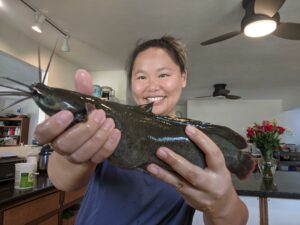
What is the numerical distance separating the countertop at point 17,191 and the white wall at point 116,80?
2.05m

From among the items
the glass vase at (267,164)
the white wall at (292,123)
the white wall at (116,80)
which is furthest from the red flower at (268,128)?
the white wall at (292,123)

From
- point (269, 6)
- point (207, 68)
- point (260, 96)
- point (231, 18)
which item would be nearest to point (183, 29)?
point (231, 18)

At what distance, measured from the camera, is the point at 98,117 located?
50cm

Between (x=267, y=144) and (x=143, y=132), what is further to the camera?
(x=267, y=144)

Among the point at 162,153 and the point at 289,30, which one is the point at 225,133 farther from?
the point at 289,30

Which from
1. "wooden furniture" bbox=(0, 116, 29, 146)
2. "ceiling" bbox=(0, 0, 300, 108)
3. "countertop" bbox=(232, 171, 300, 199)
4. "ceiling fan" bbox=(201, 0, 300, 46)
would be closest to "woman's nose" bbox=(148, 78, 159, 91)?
"countertop" bbox=(232, 171, 300, 199)

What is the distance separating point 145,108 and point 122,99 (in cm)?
328

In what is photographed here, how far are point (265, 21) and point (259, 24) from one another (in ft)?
0.17

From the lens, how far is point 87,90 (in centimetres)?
57

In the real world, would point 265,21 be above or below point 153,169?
above

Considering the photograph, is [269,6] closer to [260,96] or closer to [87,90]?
[87,90]

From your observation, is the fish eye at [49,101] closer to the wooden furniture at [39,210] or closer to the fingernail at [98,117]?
the fingernail at [98,117]

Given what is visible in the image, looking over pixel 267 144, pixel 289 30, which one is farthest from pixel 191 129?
pixel 289 30

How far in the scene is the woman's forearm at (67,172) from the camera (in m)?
0.74
